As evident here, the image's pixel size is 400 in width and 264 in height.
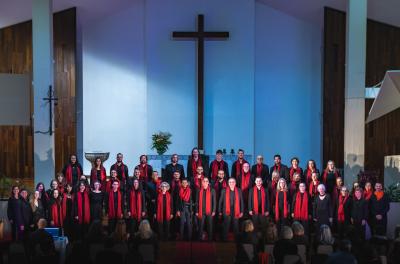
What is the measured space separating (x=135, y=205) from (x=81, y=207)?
0.82 metres

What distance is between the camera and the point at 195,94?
43.6 feet

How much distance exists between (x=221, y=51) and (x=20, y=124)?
5064 mm

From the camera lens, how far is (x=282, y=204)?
8.21 m

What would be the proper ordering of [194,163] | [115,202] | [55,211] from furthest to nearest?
[194,163]
[115,202]
[55,211]

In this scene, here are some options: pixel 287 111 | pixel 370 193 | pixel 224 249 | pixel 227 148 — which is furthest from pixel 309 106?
pixel 224 249

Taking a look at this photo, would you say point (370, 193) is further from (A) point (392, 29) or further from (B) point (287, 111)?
(B) point (287, 111)

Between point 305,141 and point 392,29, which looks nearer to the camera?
point 392,29

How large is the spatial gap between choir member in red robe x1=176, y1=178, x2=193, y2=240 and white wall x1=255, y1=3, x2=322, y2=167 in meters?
5.38

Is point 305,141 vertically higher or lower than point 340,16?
lower

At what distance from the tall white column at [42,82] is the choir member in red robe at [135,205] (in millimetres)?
2374

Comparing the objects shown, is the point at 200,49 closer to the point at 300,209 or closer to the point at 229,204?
the point at 229,204

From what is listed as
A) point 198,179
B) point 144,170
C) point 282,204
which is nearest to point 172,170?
point 144,170

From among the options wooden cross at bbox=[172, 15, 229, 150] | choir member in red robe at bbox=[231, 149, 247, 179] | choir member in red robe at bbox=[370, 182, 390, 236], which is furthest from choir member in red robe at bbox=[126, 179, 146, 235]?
wooden cross at bbox=[172, 15, 229, 150]

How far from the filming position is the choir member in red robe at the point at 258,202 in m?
8.26
